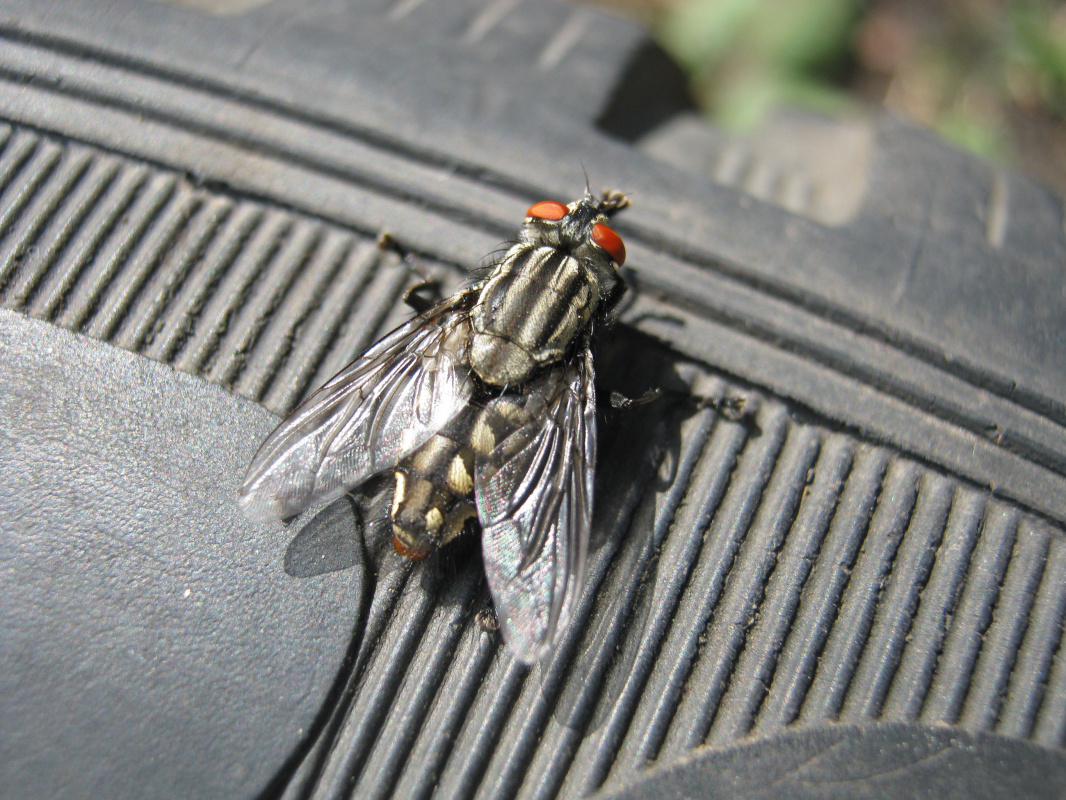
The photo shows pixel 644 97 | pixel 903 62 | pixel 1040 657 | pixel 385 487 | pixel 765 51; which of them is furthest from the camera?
pixel 903 62

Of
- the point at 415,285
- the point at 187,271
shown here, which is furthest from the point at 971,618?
the point at 187,271

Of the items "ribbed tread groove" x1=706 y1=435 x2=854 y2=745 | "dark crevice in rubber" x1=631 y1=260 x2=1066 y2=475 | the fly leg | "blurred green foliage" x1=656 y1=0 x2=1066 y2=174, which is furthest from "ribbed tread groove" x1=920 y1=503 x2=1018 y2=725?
"blurred green foliage" x1=656 y1=0 x2=1066 y2=174

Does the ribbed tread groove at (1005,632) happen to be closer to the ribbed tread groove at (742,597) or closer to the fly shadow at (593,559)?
the ribbed tread groove at (742,597)

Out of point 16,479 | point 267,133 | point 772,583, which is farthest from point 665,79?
point 16,479

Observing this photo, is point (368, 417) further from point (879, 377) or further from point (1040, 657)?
point (1040, 657)

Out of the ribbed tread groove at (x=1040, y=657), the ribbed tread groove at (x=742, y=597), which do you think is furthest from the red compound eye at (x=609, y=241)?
the ribbed tread groove at (x=1040, y=657)

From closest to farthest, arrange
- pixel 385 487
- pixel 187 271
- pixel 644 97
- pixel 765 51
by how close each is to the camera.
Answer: pixel 385 487 < pixel 187 271 < pixel 644 97 < pixel 765 51

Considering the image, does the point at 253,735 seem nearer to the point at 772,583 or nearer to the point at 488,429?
the point at 488,429
